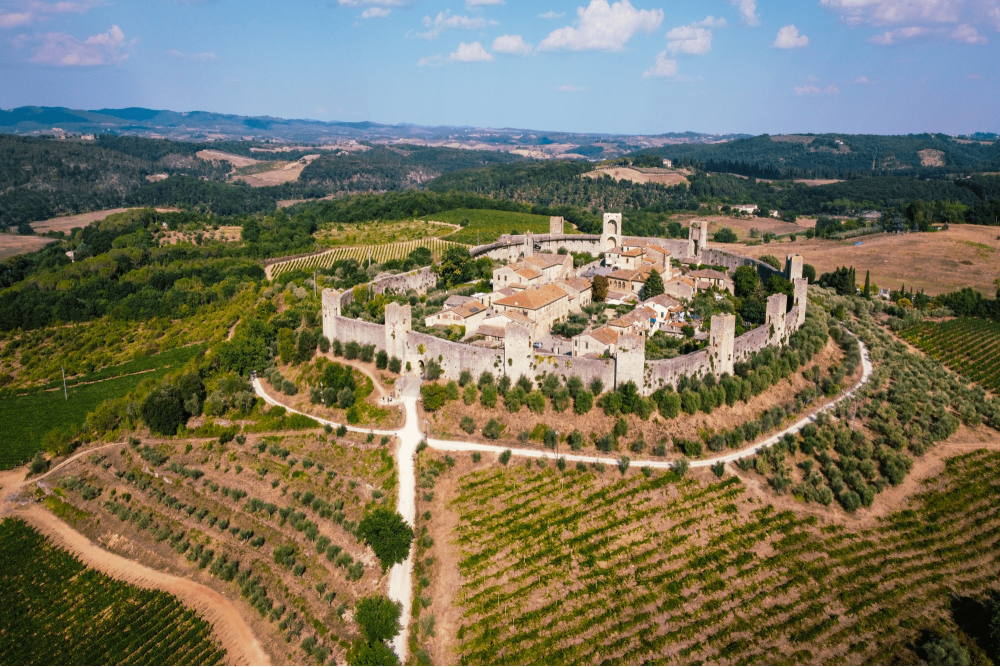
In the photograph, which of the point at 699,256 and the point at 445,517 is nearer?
the point at 445,517

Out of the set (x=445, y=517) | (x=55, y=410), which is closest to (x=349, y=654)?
(x=445, y=517)

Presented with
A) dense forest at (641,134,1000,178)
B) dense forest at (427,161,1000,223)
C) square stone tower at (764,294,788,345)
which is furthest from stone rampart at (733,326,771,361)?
dense forest at (641,134,1000,178)

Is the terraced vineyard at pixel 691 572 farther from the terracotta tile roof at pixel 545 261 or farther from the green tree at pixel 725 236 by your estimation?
the green tree at pixel 725 236

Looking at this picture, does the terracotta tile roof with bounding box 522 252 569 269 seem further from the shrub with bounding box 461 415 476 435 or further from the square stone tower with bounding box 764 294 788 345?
the shrub with bounding box 461 415 476 435

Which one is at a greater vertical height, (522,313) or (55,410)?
(522,313)

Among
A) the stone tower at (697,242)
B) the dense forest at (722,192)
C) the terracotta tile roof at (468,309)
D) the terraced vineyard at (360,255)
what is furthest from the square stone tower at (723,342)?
the dense forest at (722,192)

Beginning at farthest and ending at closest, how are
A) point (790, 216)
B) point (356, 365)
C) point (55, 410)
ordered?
point (790, 216) < point (55, 410) < point (356, 365)

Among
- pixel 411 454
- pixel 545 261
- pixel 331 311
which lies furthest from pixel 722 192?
pixel 411 454

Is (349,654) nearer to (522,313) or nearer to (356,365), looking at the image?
(356,365)
